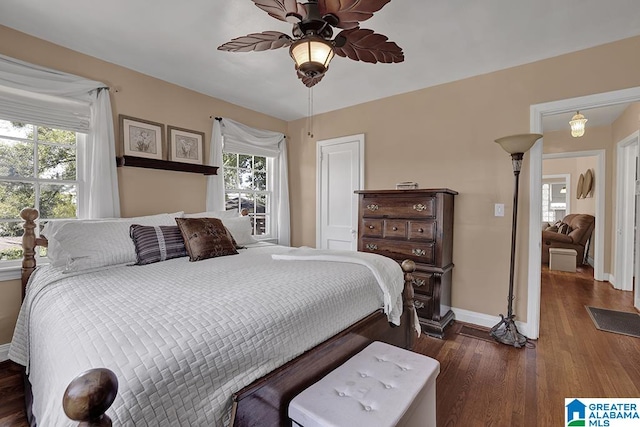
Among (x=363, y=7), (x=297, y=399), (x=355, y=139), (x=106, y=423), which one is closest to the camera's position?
(x=106, y=423)

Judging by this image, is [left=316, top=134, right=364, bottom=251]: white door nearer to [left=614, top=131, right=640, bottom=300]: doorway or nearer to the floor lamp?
the floor lamp

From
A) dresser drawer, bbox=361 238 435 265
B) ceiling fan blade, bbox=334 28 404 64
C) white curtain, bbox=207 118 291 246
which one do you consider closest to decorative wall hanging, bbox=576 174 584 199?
dresser drawer, bbox=361 238 435 265

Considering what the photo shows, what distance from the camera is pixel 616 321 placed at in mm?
3018

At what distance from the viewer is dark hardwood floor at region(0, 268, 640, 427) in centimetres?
172

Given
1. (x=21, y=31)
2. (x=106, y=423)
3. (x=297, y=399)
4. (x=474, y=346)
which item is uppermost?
(x=21, y=31)

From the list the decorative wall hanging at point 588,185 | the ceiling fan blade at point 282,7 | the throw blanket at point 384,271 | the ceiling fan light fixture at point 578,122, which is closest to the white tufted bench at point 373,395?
the throw blanket at point 384,271

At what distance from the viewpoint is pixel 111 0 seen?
193 centimetres

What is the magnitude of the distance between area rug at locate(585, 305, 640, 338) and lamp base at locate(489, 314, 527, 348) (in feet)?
3.21

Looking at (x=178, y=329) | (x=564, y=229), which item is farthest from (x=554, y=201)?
(x=178, y=329)

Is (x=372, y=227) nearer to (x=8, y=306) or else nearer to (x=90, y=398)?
(x=90, y=398)

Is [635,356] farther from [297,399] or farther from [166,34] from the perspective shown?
[166,34]

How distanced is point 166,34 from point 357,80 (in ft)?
5.90

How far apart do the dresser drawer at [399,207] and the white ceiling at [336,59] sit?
1.27m

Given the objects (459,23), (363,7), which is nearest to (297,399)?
(363,7)
